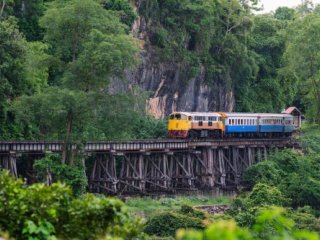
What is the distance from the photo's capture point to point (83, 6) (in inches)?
1366

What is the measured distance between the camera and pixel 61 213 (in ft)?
46.5

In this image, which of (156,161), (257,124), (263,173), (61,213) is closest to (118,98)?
(156,161)

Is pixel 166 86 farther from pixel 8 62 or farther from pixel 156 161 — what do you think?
pixel 8 62

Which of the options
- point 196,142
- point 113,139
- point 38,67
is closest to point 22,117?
point 38,67

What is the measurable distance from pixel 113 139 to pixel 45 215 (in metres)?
26.5

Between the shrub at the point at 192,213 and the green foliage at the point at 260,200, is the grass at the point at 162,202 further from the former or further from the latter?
the green foliage at the point at 260,200

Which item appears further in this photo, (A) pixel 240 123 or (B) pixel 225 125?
(A) pixel 240 123

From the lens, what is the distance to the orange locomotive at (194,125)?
46094 mm

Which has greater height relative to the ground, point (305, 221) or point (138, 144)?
point (138, 144)

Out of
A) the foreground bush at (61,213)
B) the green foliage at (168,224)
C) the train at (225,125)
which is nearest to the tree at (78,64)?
the green foliage at (168,224)

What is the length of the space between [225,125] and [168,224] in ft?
57.7

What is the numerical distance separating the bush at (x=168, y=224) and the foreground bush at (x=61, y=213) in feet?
57.6

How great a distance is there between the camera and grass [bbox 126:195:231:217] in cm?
3759

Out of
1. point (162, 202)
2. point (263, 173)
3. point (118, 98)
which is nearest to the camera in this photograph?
point (118, 98)
